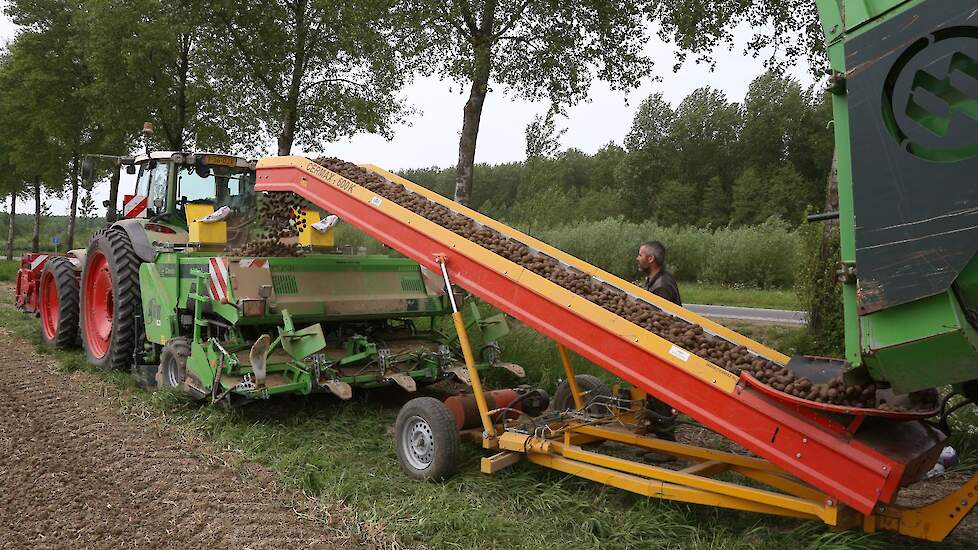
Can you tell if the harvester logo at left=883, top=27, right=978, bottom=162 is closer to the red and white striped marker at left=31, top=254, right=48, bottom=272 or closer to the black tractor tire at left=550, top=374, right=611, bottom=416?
the black tractor tire at left=550, top=374, right=611, bottom=416

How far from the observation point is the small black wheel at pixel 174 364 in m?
6.03

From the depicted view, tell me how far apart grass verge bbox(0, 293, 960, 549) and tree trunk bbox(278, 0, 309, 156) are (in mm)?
8256

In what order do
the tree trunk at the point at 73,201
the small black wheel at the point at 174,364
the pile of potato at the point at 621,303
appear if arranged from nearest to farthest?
1. the pile of potato at the point at 621,303
2. the small black wheel at the point at 174,364
3. the tree trunk at the point at 73,201

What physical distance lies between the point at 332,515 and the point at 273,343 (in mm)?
1892

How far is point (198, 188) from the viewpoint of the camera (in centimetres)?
758

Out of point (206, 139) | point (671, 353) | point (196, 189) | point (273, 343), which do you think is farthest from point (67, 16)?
point (671, 353)

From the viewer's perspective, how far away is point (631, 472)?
397 centimetres

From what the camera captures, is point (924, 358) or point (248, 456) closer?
point (924, 358)

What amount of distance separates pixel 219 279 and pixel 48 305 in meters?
4.82

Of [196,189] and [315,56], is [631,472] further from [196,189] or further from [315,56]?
[315,56]

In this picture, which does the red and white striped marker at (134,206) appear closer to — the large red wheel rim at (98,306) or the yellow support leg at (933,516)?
the large red wheel rim at (98,306)

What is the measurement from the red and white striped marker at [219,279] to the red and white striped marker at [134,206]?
253 cm

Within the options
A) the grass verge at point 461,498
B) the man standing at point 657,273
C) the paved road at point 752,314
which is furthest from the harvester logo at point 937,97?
the paved road at point 752,314

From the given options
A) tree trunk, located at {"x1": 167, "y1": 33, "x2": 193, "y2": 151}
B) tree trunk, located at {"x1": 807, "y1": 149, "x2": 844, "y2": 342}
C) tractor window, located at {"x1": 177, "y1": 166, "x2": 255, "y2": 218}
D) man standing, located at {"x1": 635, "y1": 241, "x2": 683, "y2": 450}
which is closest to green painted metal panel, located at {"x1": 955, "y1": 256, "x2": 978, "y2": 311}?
man standing, located at {"x1": 635, "y1": 241, "x2": 683, "y2": 450}
